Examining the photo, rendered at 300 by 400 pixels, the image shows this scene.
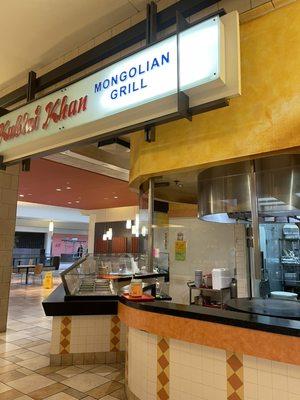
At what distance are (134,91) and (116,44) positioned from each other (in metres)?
0.94

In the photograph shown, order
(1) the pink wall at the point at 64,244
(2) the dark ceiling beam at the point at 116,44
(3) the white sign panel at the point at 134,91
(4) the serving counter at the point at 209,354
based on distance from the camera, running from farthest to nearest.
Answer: (1) the pink wall at the point at 64,244
(2) the dark ceiling beam at the point at 116,44
(4) the serving counter at the point at 209,354
(3) the white sign panel at the point at 134,91

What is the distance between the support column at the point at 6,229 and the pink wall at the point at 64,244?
909 inches

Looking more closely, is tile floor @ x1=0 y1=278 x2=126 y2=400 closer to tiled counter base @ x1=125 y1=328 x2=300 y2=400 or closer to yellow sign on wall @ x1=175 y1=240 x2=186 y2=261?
tiled counter base @ x1=125 y1=328 x2=300 y2=400

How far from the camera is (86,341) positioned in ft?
13.4

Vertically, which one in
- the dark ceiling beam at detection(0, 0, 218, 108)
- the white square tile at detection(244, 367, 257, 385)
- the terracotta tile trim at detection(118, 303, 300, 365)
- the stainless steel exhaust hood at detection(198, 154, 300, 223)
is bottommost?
the white square tile at detection(244, 367, 257, 385)

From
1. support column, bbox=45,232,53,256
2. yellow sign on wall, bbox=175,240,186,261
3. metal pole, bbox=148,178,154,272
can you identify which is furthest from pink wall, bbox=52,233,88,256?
metal pole, bbox=148,178,154,272

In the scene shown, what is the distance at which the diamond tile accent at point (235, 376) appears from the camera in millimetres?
2156

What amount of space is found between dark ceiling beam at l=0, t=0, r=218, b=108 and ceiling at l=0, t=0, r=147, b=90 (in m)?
0.23

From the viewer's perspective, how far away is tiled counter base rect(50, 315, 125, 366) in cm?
403

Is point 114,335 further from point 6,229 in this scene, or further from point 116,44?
point 116,44

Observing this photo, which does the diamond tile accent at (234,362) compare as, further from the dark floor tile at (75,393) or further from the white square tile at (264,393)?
the dark floor tile at (75,393)

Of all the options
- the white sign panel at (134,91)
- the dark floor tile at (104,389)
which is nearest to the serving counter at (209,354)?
the dark floor tile at (104,389)

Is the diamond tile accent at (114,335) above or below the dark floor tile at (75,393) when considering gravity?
above

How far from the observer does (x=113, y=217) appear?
1470 centimetres
